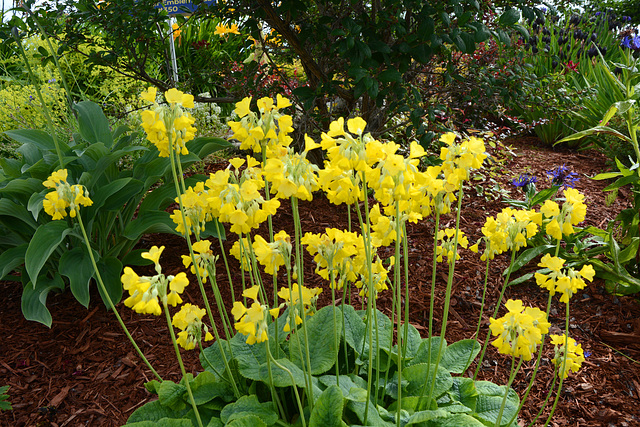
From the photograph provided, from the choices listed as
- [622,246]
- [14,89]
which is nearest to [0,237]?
[14,89]

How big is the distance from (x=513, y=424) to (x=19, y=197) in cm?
233

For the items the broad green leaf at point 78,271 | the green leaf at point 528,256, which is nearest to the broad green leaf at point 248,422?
the broad green leaf at point 78,271

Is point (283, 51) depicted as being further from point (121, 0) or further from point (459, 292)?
point (459, 292)

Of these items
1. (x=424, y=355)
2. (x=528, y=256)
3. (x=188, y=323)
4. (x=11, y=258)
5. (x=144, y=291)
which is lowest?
(x=528, y=256)

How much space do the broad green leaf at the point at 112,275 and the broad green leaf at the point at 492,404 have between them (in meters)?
1.57

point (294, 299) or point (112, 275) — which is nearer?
point (294, 299)

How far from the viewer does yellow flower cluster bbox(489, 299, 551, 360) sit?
1016 mm

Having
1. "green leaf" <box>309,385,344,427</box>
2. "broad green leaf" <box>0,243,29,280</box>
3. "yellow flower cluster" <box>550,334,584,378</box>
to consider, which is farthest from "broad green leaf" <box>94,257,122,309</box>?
"yellow flower cluster" <box>550,334,584,378</box>

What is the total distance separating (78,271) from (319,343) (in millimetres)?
1225

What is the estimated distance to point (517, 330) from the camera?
103 centimetres

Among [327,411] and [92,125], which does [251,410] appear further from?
[92,125]

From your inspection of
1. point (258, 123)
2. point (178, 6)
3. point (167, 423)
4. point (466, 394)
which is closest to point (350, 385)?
point (466, 394)

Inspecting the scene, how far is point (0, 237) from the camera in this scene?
93.2 inches

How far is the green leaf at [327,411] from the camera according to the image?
1172 mm
